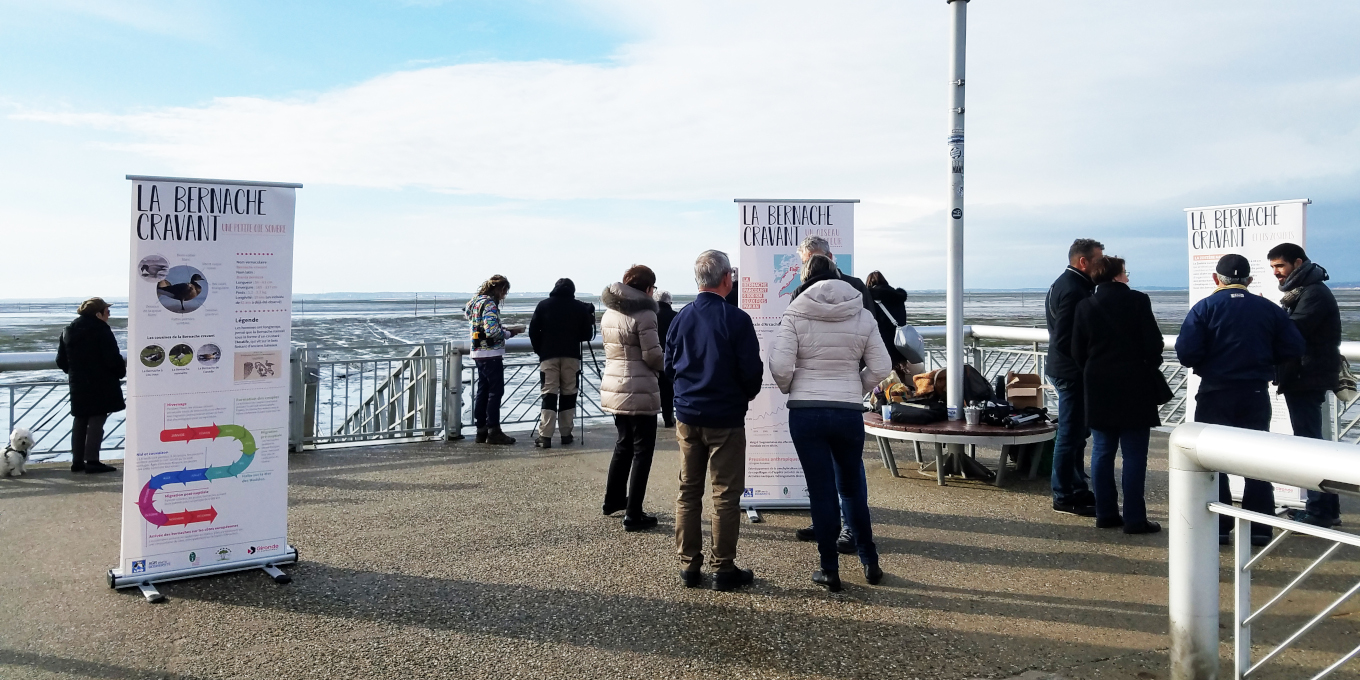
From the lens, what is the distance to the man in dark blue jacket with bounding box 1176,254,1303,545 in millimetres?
4934

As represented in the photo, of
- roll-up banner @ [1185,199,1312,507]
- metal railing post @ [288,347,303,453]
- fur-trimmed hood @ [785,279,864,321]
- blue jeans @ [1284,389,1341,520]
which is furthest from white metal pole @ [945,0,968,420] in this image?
metal railing post @ [288,347,303,453]

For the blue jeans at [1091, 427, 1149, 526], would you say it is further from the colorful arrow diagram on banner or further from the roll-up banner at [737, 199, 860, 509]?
the colorful arrow diagram on banner

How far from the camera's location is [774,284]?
5.94 meters

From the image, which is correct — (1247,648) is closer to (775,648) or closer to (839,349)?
(775,648)

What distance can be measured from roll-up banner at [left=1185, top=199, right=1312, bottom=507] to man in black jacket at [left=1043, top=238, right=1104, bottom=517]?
2.40 feet

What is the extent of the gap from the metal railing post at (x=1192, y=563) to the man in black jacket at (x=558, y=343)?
619cm

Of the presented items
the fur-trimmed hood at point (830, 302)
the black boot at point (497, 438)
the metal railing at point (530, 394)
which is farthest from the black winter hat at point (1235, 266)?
the black boot at point (497, 438)

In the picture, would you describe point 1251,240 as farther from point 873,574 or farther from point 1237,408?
point 873,574

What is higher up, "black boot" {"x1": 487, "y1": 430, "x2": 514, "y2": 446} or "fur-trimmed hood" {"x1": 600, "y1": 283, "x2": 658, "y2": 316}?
"fur-trimmed hood" {"x1": 600, "y1": 283, "x2": 658, "y2": 316}

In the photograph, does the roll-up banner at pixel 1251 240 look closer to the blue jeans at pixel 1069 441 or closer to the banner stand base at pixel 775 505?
the blue jeans at pixel 1069 441

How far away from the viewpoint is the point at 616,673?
3.47 m

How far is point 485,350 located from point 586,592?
470 centimetres

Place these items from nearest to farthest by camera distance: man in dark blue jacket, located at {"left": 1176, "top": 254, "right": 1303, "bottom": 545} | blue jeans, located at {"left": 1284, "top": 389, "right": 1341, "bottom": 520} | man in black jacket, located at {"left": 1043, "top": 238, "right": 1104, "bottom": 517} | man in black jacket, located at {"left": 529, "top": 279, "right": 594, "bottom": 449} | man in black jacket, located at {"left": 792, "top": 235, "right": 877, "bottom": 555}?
man in black jacket, located at {"left": 792, "top": 235, "right": 877, "bottom": 555} < man in dark blue jacket, located at {"left": 1176, "top": 254, "right": 1303, "bottom": 545} < blue jeans, located at {"left": 1284, "top": 389, "right": 1341, "bottom": 520} < man in black jacket, located at {"left": 1043, "top": 238, "right": 1104, "bottom": 517} < man in black jacket, located at {"left": 529, "top": 279, "right": 594, "bottom": 449}

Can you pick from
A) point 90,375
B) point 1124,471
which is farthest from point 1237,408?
point 90,375
